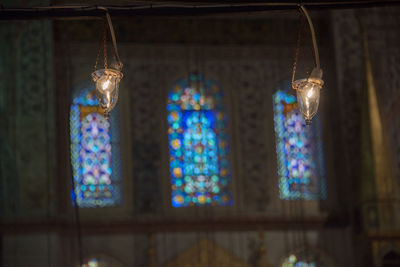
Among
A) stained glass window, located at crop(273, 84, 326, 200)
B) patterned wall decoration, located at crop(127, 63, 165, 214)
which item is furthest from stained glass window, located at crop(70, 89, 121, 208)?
stained glass window, located at crop(273, 84, 326, 200)

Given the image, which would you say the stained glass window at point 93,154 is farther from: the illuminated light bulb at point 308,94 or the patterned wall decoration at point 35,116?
the illuminated light bulb at point 308,94

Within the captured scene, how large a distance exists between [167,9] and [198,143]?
24.3 ft

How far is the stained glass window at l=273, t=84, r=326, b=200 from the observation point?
43.9ft

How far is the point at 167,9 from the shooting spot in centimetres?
610

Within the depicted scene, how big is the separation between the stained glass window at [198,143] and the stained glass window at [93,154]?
0.88 m

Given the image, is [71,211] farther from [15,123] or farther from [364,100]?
[364,100]

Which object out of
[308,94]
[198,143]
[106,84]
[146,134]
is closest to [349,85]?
[198,143]

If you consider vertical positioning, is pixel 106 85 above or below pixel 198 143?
below

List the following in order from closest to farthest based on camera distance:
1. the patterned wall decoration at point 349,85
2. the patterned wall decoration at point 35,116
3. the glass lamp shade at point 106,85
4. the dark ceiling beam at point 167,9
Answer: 1. the dark ceiling beam at point 167,9
2. the glass lamp shade at point 106,85
3. the patterned wall decoration at point 35,116
4. the patterned wall decoration at point 349,85

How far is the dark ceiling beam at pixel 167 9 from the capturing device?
6.05 meters

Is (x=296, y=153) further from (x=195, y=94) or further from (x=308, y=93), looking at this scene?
(x=308, y=93)

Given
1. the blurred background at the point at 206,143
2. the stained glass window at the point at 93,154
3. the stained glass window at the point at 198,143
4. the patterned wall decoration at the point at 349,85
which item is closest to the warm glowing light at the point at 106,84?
the blurred background at the point at 206,143

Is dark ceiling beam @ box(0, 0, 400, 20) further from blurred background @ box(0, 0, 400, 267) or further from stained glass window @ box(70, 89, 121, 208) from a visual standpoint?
stained glass window @ box(70, 89, 121, 208)

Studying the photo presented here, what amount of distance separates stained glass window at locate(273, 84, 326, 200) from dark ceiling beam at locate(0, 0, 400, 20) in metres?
7.32
